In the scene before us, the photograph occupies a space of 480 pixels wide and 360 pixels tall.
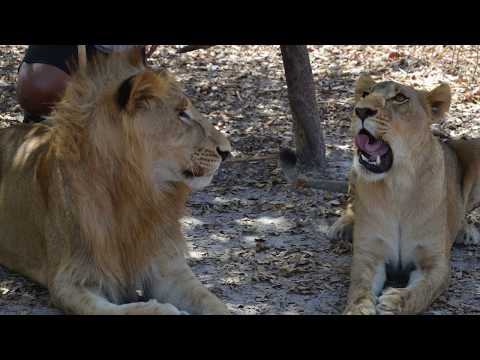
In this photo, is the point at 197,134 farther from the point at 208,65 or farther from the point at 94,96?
the point at 208,65

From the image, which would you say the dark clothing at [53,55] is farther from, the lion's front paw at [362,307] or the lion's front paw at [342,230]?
the lion's front paw at [362,307]

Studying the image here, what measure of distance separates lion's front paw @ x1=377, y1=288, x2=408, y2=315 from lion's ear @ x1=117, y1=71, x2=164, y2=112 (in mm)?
1478

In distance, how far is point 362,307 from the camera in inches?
153

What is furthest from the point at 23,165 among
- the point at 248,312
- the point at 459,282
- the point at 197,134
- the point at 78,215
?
the point at 459,282

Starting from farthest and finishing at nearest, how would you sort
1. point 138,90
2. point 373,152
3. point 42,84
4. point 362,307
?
point 42,84
point 373,152
point 362,307
point 138,90

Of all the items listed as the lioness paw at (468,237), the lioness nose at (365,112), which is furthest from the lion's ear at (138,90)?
the lioness paw at (468,237)

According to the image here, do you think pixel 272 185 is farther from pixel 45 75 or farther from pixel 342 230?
pixel 45 75

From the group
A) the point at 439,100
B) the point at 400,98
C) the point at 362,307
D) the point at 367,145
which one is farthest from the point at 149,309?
the point at 439,100

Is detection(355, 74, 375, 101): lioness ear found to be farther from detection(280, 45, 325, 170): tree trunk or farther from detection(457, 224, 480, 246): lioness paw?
detection(280, 45, 325, 170): tree trunk

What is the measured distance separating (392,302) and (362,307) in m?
0.15

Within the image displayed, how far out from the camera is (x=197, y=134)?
3.67 m

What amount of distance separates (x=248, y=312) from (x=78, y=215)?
3.16 feet

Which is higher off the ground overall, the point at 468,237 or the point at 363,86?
the point at 363,86

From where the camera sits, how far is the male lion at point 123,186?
3.53 meters
